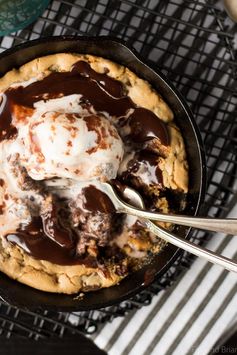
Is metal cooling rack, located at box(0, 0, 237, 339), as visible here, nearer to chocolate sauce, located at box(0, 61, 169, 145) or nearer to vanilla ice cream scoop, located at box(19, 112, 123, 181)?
chocolate sauce, located at box(0, 61, 169, 145)

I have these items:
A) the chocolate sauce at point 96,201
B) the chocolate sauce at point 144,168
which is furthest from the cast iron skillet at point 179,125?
the chocolate sauce at point 96,201

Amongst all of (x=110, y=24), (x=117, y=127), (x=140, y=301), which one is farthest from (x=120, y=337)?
(x=110, y=24)

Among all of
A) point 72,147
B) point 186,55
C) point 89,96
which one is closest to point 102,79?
point 89,96

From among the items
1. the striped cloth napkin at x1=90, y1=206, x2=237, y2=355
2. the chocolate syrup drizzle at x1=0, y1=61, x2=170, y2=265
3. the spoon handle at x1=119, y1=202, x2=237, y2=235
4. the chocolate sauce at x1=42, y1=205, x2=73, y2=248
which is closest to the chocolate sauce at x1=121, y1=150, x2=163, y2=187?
the chocolate syrup drizzle at x1=0, y1=61, x2=170, y2=265

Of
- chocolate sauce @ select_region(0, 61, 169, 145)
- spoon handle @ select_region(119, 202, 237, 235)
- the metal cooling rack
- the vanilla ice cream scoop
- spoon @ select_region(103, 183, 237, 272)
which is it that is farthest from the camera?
the metal cooling rack

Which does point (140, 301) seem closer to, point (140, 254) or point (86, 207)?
point (140, 254)
